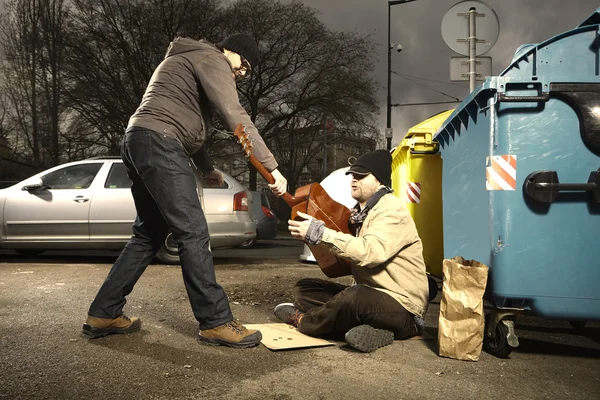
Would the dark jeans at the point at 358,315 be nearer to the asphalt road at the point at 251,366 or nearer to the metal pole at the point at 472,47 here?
the asphalt road at the point at 251,366

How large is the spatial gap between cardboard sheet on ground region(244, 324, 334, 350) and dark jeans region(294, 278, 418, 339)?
0.23 ft

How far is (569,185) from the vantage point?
3328mm

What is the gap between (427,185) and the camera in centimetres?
607

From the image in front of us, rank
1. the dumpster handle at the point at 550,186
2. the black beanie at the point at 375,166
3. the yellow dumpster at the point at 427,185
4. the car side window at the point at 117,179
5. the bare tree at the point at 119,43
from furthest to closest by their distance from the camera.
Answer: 1. the bare tree at the point at 119,43
2. the car side window at the point at 117,179
3. the yellow dumpster at the point at 427,185
4. the black beanie at the point at 375,166
5. the dumpster handle at the point at 550,186

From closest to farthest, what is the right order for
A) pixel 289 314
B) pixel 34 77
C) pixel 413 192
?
1. pixel 289 314
2. pixel 413 192
3. pixel 34 77

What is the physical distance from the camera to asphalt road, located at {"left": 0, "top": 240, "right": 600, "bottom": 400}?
2.77 m

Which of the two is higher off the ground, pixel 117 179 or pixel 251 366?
pixel 117 179

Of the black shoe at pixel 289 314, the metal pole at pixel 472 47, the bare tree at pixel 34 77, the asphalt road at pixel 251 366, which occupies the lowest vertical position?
the asphalt road at pixel 251 366

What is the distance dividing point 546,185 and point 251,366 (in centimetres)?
192

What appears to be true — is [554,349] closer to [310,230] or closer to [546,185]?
[546,185]

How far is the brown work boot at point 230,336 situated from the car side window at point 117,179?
5.50 metres

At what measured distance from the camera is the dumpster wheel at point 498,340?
11.2 ft

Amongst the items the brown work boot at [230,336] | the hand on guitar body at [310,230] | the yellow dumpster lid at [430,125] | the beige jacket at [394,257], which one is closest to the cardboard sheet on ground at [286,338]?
the brown work boot at [230,336]

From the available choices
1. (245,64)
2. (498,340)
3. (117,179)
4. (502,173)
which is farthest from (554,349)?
(117,179)
